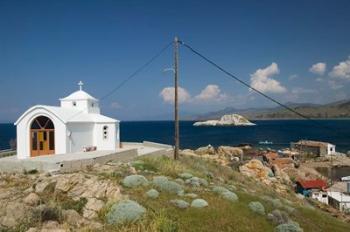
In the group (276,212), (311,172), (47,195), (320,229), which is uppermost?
(47,195)

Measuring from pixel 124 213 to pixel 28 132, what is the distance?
1808 centimetres

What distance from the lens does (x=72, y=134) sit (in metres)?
26.3

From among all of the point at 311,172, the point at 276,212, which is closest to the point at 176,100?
the point at 276,212

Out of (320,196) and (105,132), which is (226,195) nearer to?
(105,132)

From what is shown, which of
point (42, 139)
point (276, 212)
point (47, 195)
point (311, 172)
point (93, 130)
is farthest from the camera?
point (311, 172)

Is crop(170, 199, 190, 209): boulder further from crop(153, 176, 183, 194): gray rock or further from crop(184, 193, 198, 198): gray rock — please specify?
crop(153, 176, 183, 194): gray rock

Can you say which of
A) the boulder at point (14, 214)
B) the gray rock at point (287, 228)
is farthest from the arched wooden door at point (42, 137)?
the gray rock at point (287, 228)

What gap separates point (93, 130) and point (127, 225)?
65.5 ft

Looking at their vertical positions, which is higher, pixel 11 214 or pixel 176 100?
pixel 176 100

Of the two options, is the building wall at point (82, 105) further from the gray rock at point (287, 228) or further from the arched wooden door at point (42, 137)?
the gray rock at point (287, 228)

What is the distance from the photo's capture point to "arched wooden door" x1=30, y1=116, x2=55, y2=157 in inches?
1007

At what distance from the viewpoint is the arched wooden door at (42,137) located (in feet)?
83.9

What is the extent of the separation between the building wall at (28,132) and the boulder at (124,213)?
1543cm

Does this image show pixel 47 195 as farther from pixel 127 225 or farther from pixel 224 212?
pixel 224 212
